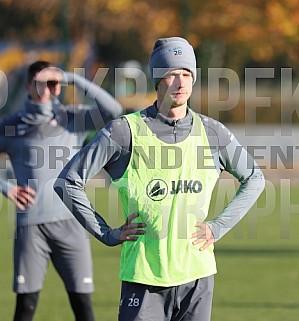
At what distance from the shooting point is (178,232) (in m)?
5.74

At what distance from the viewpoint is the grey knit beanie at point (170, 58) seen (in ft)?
18.9

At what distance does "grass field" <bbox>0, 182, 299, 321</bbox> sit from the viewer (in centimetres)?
1014

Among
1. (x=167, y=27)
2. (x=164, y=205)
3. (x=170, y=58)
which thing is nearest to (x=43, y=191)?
(x=164, y=205)

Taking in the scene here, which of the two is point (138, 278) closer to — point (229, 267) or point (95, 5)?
point (229, 267)

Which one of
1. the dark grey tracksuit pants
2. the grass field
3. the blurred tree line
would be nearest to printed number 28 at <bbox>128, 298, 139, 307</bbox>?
the dark grey tracksuit pants

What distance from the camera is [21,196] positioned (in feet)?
26.9

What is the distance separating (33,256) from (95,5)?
91.8 feet

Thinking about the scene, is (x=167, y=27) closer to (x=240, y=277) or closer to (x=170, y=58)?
(x=240, y=277)

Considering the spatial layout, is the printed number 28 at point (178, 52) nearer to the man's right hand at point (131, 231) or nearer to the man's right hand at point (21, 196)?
the man's right hand at point (131, 231)

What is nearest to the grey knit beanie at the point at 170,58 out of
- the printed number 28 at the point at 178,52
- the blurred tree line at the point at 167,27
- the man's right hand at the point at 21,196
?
the printed number 28 at the point at 178,52

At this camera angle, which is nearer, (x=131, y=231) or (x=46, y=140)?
(x=131, y=231)

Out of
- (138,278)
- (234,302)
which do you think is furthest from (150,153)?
(234,302)

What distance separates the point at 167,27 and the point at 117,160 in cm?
2565

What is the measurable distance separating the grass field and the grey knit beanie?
14.1ft
